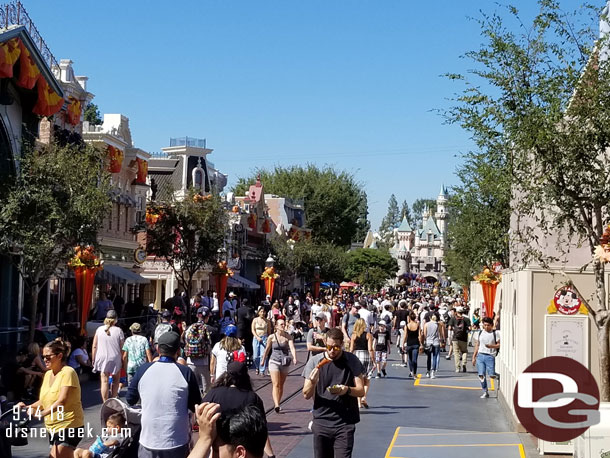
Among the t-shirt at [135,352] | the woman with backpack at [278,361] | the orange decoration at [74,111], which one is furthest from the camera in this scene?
the orange decoration at [74,111]

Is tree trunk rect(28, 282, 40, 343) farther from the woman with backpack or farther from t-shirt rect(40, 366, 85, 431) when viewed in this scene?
t-shirt rect(40, 366, 85, 431)

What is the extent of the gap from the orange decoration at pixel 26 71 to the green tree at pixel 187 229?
1040cm

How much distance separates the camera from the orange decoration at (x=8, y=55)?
70.8 ft

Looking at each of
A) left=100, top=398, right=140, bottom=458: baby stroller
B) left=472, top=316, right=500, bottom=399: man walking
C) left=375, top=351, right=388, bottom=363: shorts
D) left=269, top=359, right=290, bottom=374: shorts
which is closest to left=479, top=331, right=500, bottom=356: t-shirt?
left=472, top=316, right=500, bottom=399: man walking

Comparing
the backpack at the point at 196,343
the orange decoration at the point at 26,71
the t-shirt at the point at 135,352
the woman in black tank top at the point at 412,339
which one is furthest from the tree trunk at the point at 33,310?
the woman in black tank top at the point at 412,339

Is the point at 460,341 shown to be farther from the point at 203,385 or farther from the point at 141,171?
the point at 141,171

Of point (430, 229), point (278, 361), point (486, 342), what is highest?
point (430, 229)

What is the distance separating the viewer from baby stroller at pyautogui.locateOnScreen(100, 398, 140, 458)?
7.97 m

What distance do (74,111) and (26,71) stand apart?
788 cm

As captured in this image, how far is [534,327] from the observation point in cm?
1304

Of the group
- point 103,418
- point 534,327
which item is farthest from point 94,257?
→ point 103,418

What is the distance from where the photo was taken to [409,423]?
15.0m

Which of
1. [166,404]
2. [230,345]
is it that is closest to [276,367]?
[230,345]

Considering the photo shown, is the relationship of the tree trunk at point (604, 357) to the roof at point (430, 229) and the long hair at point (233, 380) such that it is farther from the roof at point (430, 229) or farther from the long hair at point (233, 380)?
the roof at point (430, 229)
